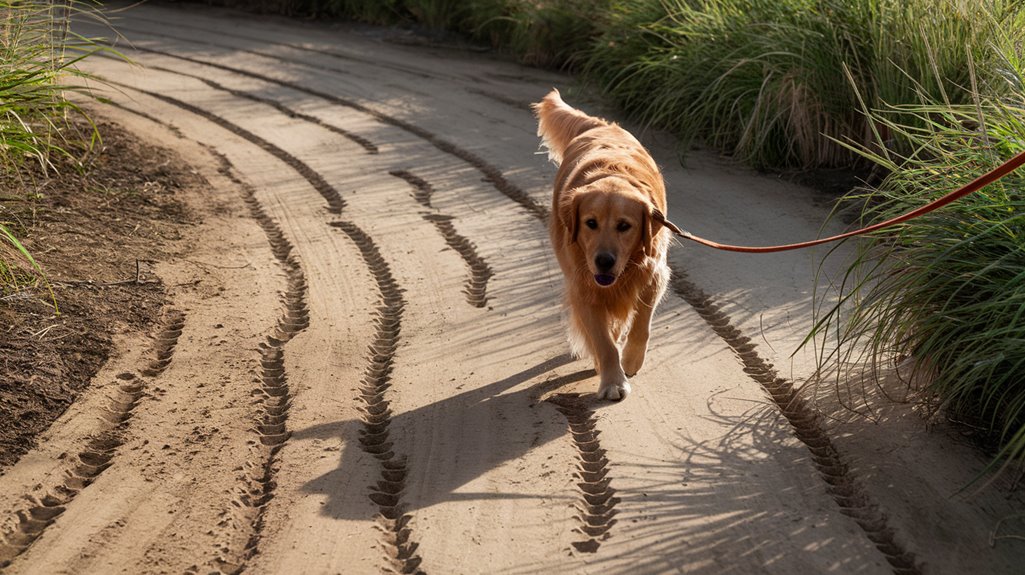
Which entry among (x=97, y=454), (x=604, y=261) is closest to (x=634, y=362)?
(x=604, y=261)

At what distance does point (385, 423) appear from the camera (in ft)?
12.9

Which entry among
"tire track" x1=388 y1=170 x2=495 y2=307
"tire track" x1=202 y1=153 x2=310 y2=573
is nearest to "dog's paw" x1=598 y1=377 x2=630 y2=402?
"tire track" x1=388 y1=170 x2=495 y2=307

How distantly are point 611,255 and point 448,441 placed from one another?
95 centimetres

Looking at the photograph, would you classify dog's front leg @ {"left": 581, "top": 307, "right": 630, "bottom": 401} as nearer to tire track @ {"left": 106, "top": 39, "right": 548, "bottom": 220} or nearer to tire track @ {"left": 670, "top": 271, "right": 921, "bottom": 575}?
tire track @ {"left": 670, "top": 271, "right": 921, "bottom": 575}

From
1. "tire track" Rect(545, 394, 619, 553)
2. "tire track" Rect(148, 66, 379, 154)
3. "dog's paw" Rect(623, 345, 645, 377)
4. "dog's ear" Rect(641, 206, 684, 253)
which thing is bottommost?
"tire track" Rect(545, 394, 619, 553)

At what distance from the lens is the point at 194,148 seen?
298 inches

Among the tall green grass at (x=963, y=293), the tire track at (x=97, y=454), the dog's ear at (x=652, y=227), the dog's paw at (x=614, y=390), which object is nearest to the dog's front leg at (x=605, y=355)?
the dog's paw at (x=614, y=390)

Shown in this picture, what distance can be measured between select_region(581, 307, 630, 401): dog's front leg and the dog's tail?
130 centimetres

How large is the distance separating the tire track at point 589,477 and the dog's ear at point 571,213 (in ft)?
2.22

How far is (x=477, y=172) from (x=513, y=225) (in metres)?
1.12

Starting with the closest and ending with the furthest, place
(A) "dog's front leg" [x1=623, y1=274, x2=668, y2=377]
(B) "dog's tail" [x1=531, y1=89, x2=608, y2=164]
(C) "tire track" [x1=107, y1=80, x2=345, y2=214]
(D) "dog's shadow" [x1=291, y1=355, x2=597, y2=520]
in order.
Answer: (D) "dog's shadow" [x1=291, y1=355, x2=597, y2=520]
(A) "dog's front leg" [x1=623, y1=274, x2=668, y2=377]
(B) "dog's tail" [x1=531, y1=89, x2=608, y2=164]
(C) "tire track" [x1=107, y1=80, x2=345, y2=214]

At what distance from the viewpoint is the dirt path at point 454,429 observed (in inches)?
123

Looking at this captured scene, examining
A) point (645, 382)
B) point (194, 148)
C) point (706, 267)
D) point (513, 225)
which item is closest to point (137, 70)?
point (194, 148)

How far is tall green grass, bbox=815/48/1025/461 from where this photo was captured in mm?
3463
